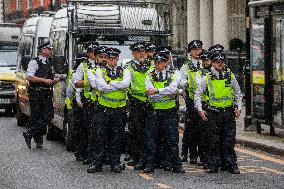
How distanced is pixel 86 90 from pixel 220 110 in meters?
2.45

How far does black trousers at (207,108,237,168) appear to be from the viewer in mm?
14250

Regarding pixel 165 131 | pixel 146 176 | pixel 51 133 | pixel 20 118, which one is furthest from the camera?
pixel 20 118

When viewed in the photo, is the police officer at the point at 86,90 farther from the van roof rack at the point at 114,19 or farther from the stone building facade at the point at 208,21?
the stone building facade at the point at 208,21

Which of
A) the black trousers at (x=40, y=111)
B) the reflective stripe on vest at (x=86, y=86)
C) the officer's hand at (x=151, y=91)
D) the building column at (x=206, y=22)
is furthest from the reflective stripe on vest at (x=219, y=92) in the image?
the building column at (x=206, y=22)

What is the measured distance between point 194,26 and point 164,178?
2480cm

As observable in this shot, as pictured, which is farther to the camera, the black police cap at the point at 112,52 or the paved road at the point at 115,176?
the black police cap at the point at 112,52

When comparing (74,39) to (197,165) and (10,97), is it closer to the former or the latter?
(197,165)

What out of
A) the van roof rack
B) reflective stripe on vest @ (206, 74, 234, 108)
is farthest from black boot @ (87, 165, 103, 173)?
the van roof rack

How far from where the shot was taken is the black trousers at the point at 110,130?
14.4m

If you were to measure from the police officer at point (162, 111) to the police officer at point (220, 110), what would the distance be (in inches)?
16.6

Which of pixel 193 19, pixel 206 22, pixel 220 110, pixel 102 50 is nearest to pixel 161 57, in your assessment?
pixel 102 50

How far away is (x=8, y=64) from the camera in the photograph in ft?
98.9

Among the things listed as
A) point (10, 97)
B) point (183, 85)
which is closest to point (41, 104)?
point (183, 85)

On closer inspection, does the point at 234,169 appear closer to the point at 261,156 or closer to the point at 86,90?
the point at 261,156
